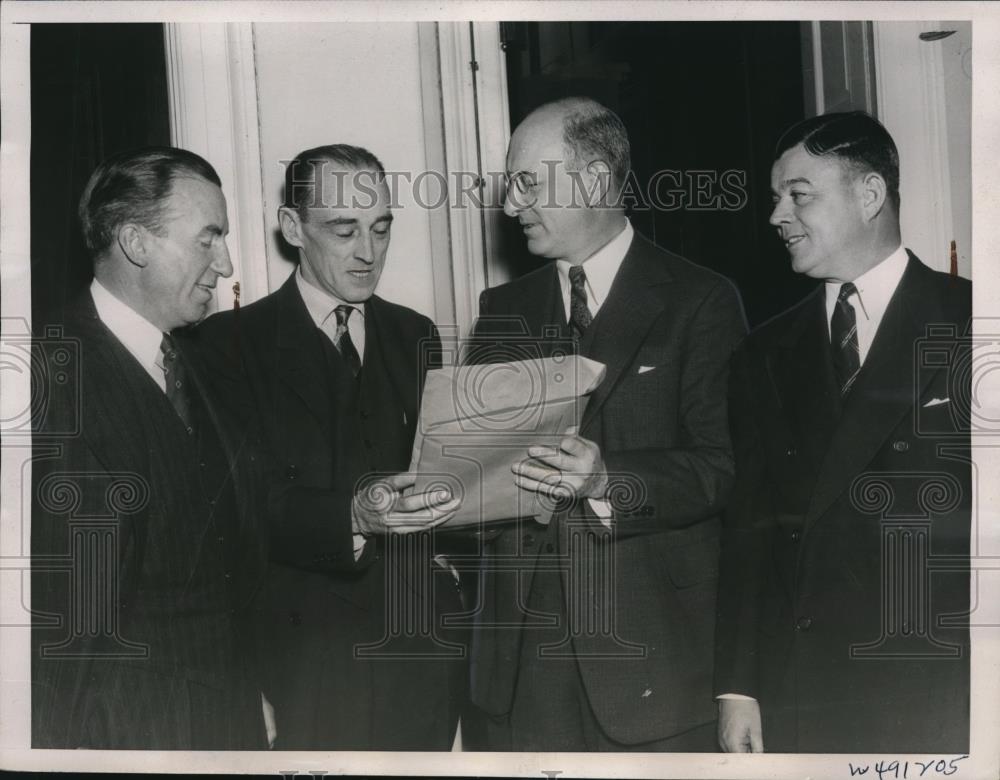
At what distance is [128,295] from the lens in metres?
2.97

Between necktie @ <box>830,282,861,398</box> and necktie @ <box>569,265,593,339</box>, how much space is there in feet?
2.30

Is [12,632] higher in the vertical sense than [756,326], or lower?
lower

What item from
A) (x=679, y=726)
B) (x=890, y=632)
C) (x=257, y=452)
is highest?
(x=257, y=452)

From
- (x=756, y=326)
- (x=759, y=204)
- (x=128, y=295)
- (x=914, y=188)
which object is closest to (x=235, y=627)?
(x=128, y=295)

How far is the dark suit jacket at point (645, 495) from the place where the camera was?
2.88m

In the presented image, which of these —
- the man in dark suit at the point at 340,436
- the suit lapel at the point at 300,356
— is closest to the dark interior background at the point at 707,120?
the man in dark suit at the point at 340,436

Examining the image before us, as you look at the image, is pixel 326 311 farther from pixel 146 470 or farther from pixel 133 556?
pixel 133 556

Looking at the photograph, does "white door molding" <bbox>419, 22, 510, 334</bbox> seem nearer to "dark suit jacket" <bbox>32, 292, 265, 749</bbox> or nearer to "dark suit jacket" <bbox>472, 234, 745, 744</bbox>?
"dark suit jacket" <bbox>472, 234, 745, 744</bbox>

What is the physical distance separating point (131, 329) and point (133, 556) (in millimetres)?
660

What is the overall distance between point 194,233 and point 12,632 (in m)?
1.32

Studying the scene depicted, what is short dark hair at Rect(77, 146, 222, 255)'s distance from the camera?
2.95 metres

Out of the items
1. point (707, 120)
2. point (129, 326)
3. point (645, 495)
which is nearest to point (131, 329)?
point (129, 326)

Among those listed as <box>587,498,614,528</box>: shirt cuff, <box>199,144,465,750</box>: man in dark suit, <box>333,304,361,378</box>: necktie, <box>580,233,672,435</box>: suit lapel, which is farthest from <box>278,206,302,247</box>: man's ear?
<box>587,498,614,528</box>: shirt cuff

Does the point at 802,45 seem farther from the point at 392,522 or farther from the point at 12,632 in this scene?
the point at 12,632
